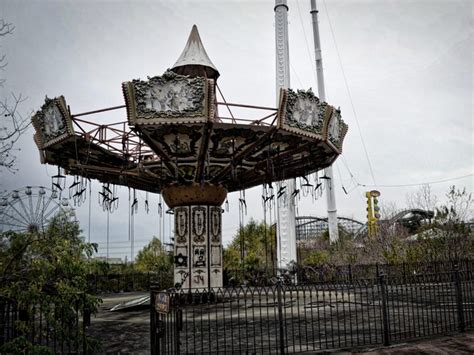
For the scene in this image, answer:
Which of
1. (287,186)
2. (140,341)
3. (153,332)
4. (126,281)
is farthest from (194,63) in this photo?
A: (126,281)

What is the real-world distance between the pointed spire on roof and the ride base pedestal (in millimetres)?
3931

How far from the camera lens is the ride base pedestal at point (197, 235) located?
48.1ft

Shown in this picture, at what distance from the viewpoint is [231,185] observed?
704 inches

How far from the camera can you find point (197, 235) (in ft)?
48.7

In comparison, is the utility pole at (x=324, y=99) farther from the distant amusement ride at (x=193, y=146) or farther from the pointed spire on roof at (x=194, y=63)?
the pointed spire on roof at (x=194, y=63)

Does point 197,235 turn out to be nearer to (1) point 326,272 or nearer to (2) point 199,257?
(2) point 199,257

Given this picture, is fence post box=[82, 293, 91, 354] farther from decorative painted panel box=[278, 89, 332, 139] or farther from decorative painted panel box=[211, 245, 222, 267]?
decorative painted panel box=[211, 245, 222, 267]

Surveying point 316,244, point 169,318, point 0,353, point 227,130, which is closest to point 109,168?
point 227,130

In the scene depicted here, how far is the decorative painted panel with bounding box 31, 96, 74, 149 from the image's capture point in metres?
10.9

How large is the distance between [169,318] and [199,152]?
688cm

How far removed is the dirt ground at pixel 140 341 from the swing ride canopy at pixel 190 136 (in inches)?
183

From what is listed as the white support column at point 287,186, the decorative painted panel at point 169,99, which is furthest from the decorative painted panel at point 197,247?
the white support column at point 287,186

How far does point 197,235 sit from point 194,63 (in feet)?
19.5

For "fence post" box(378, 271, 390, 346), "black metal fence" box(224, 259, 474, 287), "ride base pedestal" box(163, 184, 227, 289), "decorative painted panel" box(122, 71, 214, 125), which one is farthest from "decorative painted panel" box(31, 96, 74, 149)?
"black metal fence" box(224, 259, 474, 287)
